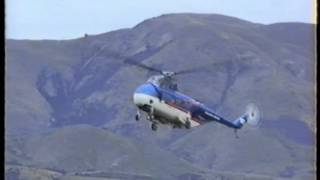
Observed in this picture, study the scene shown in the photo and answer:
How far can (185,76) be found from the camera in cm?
2350

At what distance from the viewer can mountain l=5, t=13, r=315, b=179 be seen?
24219 millimetres

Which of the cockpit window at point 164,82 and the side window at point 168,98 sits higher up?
the cockpit window at point 164,82

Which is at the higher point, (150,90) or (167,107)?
(150,90)

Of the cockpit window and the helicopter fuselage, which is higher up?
the cockpit window

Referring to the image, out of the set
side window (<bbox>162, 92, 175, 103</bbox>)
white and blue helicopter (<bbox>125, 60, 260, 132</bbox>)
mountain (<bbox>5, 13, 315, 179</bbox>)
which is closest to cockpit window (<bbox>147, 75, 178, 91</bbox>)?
white and blue helicopter (<bbox>125, 60, 260, 132</bbox>)

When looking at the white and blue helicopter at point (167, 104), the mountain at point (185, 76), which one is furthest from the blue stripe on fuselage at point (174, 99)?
the mountain at point (185, 76)

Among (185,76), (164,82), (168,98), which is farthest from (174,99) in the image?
(185,76)

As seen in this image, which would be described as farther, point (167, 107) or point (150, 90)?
point (150, 90)

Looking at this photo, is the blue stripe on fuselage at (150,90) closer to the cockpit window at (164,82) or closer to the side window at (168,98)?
the cockpit window at (164,82)

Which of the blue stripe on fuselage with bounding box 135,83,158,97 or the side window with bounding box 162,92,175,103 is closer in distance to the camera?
the side window with bounding box 162,92,175,103

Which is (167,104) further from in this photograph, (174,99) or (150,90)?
(150,90)

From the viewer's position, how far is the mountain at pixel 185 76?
24219 mm

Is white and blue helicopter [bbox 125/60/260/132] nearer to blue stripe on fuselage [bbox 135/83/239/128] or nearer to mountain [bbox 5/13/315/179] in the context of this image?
blue stripe on fuselage [bbox 135/83/239/128]

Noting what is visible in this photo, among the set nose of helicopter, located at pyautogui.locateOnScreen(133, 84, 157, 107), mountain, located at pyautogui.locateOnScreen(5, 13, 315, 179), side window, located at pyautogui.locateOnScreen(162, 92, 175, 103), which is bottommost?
side window, located at pyautogui.locateOnScreen(162, 92, 175, 103)
